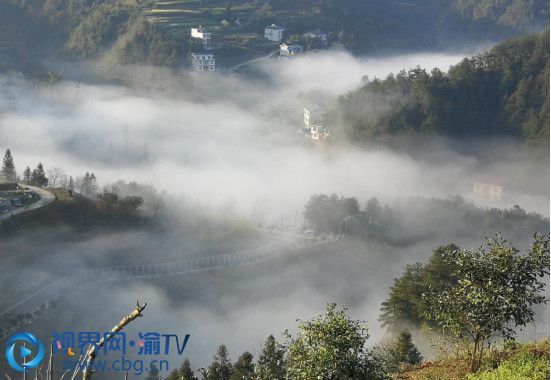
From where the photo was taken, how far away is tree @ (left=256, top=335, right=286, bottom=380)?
10.6 meters

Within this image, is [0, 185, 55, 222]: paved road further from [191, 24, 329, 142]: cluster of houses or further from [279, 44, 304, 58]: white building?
[279, 44, 304, 58]: white building

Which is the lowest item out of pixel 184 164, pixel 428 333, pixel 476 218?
pixel 184 164

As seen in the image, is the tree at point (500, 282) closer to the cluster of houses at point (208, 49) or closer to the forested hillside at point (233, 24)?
the cluster of houses at point (208, 49)

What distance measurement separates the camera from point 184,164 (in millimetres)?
64000

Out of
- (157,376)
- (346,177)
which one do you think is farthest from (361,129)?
(157,376)

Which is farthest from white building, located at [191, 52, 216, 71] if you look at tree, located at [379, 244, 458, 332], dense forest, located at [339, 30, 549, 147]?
tree, located at [379, 244, 458, 332]

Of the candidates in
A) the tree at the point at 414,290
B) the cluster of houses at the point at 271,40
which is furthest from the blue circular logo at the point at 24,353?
the cluster of houses at the point at 271,40

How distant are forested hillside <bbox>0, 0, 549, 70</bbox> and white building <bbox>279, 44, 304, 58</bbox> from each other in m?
2.27

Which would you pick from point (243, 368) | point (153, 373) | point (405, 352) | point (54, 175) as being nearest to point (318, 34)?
point (54, 175)

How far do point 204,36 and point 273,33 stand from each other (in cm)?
741

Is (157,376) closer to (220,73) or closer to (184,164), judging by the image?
(184,164)

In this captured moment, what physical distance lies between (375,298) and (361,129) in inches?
981

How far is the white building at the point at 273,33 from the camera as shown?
7844 centimetres

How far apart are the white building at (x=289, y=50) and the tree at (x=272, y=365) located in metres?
60.0
